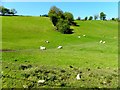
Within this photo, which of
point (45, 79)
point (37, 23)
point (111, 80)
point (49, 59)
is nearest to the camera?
point (45, 79)

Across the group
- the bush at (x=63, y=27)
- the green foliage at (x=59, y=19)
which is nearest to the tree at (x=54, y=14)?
the green foliage at (x=59, y=19)

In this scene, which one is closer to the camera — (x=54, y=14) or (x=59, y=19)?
(x=59, y=19)

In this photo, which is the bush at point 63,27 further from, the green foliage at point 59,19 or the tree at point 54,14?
the tree at point 54,14

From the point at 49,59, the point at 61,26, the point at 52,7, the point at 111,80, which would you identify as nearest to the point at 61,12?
the point at 52,7

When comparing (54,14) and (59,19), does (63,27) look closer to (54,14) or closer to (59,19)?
(59,19)

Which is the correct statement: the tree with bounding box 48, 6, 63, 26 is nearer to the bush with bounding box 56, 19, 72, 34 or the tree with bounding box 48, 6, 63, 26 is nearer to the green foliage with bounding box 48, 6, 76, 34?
the green foliage with bounding box 48, 6, 76, 34

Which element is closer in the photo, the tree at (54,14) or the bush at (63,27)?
the bush at (63,27)

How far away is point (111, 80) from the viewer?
16.7 m

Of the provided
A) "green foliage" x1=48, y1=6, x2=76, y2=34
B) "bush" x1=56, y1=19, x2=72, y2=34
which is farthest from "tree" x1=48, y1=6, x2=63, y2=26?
"bush" x1=56, y1=19, x2=72, y2=34

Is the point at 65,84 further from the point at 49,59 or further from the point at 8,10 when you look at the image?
the point at 8,10

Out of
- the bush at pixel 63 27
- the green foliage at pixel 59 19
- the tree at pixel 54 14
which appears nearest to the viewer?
the bush at pixel 63 27

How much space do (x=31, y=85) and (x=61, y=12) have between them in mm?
73802

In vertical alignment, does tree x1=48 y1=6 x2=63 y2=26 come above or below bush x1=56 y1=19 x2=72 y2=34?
above

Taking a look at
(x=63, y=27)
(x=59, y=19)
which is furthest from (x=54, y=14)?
(x=63, y=27)
